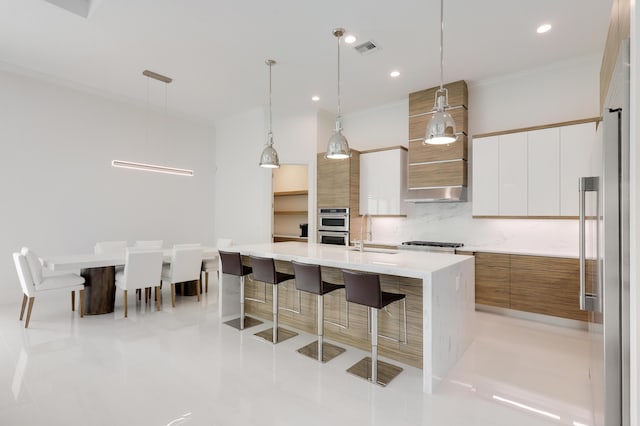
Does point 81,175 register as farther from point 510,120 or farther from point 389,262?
point 510,120

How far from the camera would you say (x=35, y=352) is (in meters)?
3.03

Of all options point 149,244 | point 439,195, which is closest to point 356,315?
point 439,195

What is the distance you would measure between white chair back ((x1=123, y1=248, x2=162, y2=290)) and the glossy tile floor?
62 cm

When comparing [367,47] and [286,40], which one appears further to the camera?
[367,47]

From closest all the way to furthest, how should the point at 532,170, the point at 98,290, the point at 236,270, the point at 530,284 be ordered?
1. the point at 236,270
2. the point at 530,284
3. the point at 532,170
4. the point at 98,290

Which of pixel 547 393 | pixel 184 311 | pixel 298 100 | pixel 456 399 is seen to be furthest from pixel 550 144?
pixel 184 311

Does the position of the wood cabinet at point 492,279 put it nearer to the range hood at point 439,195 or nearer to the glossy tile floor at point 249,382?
the glossy tile floor at point 249,382

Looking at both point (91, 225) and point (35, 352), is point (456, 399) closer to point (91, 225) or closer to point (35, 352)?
point (35, 352)

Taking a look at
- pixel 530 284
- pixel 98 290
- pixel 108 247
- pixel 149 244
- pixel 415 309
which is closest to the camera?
pixel 415 309

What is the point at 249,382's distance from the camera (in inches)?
101

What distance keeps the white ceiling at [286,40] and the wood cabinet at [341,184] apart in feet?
4.02

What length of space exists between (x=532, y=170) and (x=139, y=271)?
530cm

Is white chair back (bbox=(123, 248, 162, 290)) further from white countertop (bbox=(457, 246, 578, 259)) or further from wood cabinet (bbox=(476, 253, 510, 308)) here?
wood cabinet (bbox=(476, 253, 510, 308))

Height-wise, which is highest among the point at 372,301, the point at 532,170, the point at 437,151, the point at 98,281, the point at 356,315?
the point at 437,151
